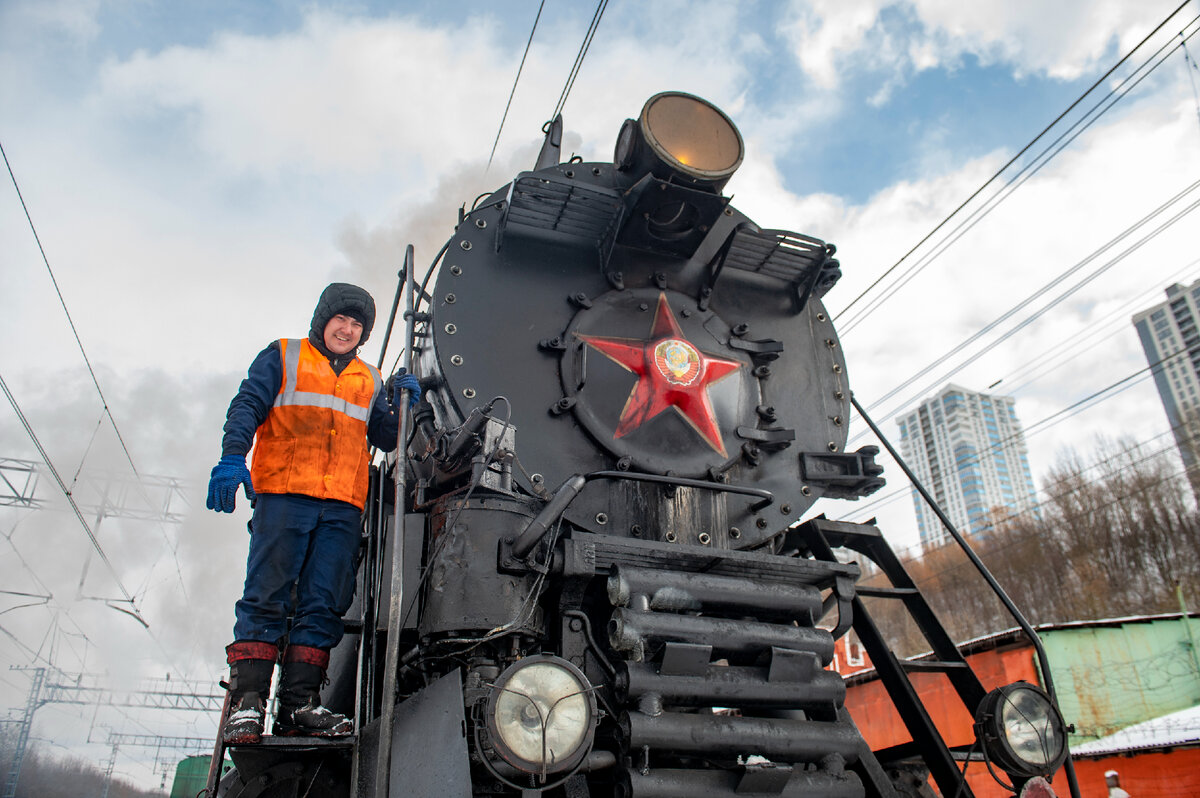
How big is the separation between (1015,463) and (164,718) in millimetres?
91491

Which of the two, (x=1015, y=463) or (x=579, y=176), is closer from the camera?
(x=579, y=176)

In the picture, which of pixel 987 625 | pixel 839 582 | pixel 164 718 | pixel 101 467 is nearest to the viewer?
pixel 839 582

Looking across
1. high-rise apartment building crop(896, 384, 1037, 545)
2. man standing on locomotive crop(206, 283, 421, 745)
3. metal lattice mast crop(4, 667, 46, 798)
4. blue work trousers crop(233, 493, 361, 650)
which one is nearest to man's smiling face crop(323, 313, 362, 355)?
man standing on locomotive crop(206, 283, 421, 745)

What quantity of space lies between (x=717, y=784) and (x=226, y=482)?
1.91 m

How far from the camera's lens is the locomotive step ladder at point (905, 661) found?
3.17m

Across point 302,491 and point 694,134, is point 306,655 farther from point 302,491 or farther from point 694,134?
point 694,134

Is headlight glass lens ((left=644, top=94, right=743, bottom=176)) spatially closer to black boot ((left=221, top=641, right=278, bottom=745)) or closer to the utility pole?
black boot ((left=221, top=641, right=278, bottom=745))

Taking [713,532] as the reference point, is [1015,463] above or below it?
above

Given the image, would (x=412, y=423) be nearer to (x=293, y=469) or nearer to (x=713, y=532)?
(x=293, y=469)

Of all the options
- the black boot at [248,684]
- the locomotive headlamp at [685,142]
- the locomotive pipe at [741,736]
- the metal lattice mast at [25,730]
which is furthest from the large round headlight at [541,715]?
the metal lattice mast at [25,730]

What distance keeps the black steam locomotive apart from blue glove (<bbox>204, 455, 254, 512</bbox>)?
54cm

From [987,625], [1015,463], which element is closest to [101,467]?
[987,625]

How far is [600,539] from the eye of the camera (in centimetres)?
278

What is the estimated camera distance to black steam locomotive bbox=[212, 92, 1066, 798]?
7.80 feet
